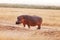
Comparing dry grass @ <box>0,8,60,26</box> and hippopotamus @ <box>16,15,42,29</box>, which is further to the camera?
dry grass @ <box>0,8,60,26</box>

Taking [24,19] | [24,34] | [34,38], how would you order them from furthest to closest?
[24,19] < [24,34] < [34,38]

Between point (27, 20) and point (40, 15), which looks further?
point (40, 15)

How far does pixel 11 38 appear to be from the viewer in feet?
27.1

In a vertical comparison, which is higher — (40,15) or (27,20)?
(27,20)

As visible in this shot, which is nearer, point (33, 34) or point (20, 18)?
point (33, 34)

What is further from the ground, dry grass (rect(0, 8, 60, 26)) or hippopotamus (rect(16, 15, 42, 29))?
hippopotamus (rect(16, 15, 42, 29))

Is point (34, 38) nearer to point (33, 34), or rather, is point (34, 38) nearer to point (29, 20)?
point (33, 34)

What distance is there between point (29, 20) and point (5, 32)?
1601 millimetres

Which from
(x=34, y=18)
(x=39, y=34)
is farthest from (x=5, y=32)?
(x=34, y=18)

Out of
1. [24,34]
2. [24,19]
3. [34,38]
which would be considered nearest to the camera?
[34,38]

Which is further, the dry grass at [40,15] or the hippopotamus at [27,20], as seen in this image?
the dry grass at [40,15]

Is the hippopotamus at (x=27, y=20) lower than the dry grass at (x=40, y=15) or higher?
higher

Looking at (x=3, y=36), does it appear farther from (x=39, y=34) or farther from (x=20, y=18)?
(x=20, y=18)

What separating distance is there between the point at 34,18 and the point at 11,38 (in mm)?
2532
